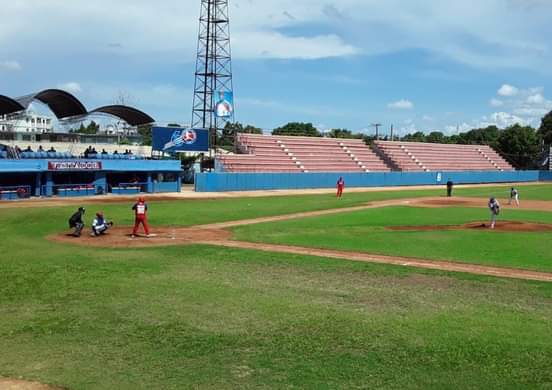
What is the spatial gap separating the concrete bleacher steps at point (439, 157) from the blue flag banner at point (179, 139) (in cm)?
3864

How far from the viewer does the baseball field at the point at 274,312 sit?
8.09m

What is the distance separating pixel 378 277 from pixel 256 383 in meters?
8.25

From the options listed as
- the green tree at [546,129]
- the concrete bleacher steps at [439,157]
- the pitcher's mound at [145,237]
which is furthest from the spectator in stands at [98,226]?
the green tree at [546,129]

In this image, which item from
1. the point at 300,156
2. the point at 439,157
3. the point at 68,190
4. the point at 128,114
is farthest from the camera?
the point at 439,157

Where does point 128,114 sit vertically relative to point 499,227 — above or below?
above

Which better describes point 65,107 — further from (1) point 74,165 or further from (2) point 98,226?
(2) point 98,226

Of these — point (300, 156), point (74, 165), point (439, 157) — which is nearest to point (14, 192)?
point (74, 165)

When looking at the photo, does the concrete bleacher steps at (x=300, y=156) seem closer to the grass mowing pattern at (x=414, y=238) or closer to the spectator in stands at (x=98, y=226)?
the grass mowing pattern at (x=414, y=238)

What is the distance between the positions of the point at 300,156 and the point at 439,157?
3210 cm

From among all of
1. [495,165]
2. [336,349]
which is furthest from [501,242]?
[495,165]

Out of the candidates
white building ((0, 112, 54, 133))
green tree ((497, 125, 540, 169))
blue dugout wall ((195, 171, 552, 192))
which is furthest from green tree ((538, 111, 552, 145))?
white building ((0, 112, 54, 133))

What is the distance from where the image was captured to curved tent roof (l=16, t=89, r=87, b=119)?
54406 millimetres

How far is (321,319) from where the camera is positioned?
10914 mm

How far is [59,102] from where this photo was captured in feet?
192
